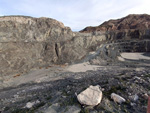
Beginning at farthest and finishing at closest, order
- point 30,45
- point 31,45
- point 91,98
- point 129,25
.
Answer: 1. point 129,25
2. point 31,45
3. point 30,45
4. point 91,98

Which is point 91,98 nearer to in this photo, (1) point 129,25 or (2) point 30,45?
(2) point 30,45

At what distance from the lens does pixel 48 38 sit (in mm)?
27531

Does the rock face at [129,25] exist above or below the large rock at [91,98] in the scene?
above

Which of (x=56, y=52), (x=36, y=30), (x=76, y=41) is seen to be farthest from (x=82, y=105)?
(x=76, y=41)

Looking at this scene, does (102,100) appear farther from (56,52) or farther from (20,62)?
(56,52)

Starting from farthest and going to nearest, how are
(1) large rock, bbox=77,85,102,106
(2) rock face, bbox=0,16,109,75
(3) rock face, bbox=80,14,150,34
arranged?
(3) rock face, bbox=80,14,150,34 < (2) rock face, bbox=0,16,109,75 < (1) large rock, bbox=77,85,102,106

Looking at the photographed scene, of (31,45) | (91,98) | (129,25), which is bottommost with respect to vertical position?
(91,98)

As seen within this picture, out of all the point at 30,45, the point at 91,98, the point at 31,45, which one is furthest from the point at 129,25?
the point at 91,98

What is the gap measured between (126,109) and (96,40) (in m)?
43.9

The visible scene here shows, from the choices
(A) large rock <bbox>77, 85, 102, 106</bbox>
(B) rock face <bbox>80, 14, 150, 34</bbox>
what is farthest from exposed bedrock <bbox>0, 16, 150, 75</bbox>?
(B) rock face <bbox>80, 14, 150, 34</bbox>

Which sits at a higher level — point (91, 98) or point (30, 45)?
point (30, 45)

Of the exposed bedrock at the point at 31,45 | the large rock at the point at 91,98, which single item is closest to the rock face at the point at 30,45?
the exposed bedrock at the point at 31,45

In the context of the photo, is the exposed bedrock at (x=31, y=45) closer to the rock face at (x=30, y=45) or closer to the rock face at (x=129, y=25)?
the rock face at (x=30, y=45)

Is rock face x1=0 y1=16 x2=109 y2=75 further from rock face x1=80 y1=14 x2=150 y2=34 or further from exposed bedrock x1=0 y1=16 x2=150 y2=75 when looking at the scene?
rock face x1=80 y1=14 x2=150 y2=34
